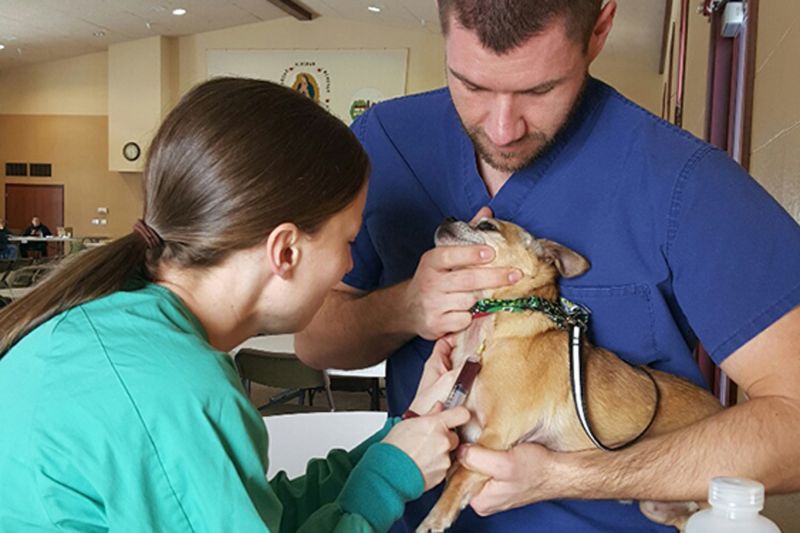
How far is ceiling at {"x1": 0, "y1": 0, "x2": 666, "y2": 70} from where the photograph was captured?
12.4 meters

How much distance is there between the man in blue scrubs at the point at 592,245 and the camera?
1.09 metres

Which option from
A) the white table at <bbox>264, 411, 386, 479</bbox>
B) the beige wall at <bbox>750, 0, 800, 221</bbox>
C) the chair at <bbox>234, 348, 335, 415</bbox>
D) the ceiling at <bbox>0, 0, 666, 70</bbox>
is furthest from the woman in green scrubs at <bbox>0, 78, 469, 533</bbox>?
the ceiling at <bbox>0, 0, 666, 70</bbox>

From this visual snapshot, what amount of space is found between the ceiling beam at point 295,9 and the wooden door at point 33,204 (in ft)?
21.2

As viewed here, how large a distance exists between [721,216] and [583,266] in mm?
228

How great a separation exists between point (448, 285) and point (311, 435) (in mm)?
954

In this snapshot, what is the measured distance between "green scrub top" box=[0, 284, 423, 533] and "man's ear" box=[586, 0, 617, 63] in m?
0.71

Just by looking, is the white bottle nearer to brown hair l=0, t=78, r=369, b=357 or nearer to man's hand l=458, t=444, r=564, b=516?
man's hand l=458, t=444, r=564, b=516

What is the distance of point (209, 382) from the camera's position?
34.4 inches

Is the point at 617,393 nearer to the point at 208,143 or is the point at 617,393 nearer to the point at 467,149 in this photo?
the point at 467,149

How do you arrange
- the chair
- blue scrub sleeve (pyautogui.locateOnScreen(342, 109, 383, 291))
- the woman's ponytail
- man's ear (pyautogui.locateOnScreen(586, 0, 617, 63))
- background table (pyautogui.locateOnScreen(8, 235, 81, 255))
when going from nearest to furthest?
the woman's ponytail, man's ear (pyautogui.locateOnScreen(586, 0, 617, 63)), blue scrub sleeve (pyautogui.locateOnScreen(342, 109, 383, 291)), the chair, background table (pyautogui.locateOnScreen(8, 235, 81, 255))

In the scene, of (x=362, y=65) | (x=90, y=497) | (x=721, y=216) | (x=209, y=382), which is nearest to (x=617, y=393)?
(x=721, y=216)

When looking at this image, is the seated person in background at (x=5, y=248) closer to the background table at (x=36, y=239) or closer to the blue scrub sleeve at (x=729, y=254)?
the background table at (x=36, y=239)

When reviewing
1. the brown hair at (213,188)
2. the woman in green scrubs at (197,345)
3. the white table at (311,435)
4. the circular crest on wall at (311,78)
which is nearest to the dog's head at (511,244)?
the woman in green scrubs at (197,345)

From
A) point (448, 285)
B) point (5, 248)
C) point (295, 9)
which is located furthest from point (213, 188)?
point (295, 9)
